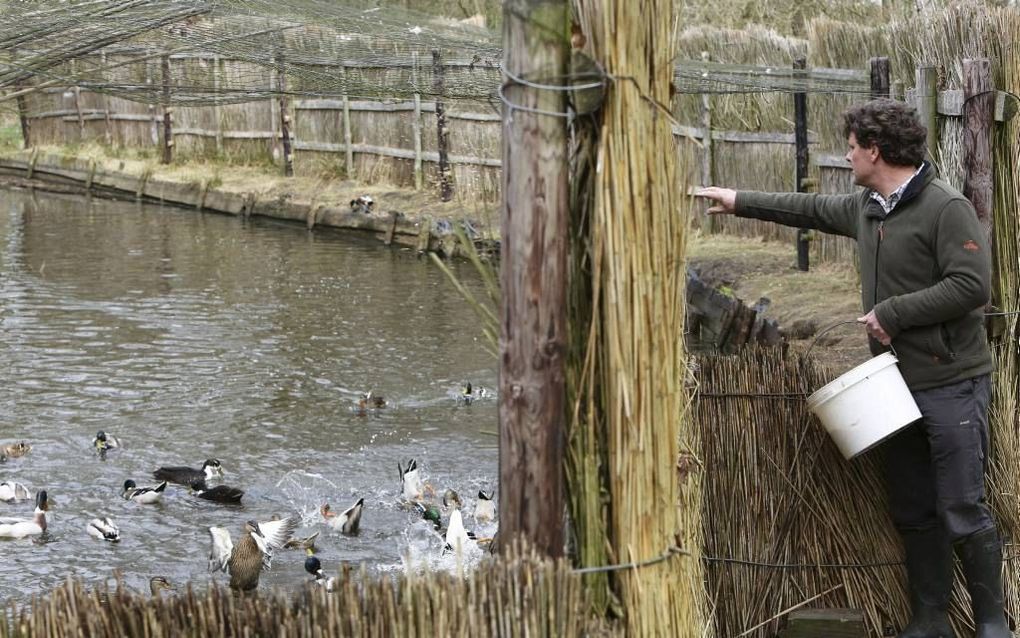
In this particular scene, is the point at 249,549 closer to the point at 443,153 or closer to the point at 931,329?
the point at 931,329

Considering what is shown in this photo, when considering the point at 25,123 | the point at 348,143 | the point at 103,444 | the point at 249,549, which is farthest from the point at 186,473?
the point at 25,123

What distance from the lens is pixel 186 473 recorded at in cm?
976

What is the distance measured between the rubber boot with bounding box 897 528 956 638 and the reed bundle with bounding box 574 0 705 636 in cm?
157

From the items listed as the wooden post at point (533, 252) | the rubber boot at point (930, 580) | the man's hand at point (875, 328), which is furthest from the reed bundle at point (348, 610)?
the rubber boot at point (930, 580)

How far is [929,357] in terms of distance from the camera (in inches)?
188

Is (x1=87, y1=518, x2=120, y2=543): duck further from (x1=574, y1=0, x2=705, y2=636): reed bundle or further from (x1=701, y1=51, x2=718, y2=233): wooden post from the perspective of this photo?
(x1=701, y1=51, x2=718, y2=233): wooden post

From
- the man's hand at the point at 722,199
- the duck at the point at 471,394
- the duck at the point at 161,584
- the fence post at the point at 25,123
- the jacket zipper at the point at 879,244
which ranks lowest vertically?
the duck at the point at 471,394

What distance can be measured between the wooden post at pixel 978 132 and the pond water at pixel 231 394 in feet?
7.17

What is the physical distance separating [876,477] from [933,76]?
1.74m

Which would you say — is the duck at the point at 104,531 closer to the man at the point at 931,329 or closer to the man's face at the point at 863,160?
the man at the point at 931,329

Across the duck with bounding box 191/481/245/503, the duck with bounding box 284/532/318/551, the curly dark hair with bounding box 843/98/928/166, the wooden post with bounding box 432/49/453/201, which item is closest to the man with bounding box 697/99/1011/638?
the curly dark hair with bounding box 843/98/928/166

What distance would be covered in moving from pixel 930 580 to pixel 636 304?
204 centimetres

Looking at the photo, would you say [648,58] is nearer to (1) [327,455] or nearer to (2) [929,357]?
(2) [929,357]

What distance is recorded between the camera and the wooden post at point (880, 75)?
448 inches
